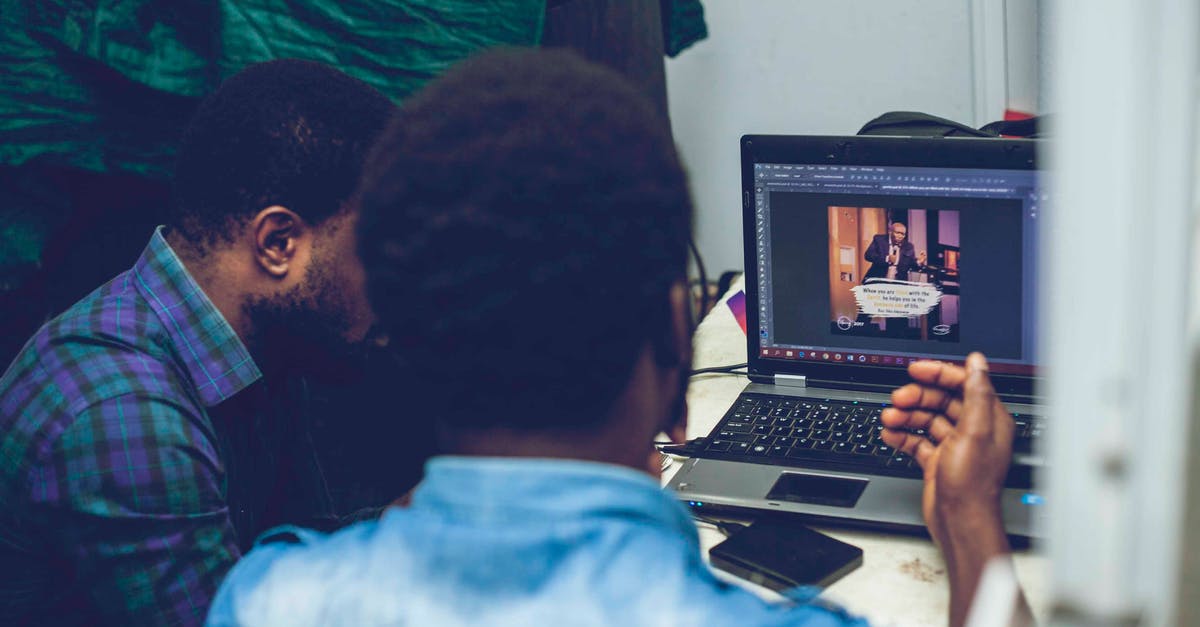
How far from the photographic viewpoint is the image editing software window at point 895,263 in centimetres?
119

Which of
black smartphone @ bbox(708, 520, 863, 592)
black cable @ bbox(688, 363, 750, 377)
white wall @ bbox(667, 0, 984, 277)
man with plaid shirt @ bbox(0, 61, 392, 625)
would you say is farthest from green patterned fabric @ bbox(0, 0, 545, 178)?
black smartphone @ bbox(708, 520, 863, 592)

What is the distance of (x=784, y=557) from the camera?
101cm

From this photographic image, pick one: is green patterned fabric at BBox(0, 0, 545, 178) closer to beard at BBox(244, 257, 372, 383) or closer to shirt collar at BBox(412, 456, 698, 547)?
beard at BBox(244, 257, 372, 383)

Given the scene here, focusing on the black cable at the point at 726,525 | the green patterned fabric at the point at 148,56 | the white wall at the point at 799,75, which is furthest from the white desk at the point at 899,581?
the white wall at the point at 799,75

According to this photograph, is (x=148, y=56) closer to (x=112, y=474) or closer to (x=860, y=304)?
(x=112, y=474)

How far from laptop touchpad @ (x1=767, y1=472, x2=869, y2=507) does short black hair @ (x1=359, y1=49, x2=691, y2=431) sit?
48cm

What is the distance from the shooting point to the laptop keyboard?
1133 millimetres

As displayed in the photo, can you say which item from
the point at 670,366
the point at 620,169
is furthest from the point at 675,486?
the point at 620,169

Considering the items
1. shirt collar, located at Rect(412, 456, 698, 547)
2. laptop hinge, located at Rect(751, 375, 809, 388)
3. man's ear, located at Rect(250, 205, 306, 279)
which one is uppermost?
man's ear, located at Rect(250, 205, 306, 279)

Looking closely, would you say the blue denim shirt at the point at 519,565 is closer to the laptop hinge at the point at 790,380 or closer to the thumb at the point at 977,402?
the thumb at the point at 977,402

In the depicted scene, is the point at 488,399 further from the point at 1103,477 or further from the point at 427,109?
the point at 1103,477

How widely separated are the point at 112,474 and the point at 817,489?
61 cm

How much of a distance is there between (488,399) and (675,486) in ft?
1.74

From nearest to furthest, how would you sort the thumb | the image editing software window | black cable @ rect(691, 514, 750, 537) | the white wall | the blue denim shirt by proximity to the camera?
1. the blue denim shirt
2. the thumb
3. black cable @ rect(691, 514, 750, 537)
4. the image editing software window
5. the white wall
